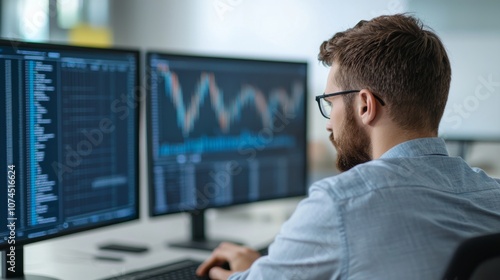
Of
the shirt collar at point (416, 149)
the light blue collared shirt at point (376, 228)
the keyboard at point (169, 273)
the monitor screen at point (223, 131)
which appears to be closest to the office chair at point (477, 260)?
the light blue collared shirt at point (376, 228)

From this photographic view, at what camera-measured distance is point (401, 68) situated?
1.16 m

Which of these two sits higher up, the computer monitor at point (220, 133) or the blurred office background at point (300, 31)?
the blurred office background at point (300, 31)

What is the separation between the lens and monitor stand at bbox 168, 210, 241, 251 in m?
1.91

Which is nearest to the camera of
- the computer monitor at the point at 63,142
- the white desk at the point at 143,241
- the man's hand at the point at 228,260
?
the computer monitor at the point at 63,142

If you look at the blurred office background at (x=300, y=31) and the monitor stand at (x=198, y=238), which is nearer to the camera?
the monitor stand at (x=198, y=238)

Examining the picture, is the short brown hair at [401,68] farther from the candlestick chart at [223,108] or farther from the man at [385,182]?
the candlestick chart at [223,108]

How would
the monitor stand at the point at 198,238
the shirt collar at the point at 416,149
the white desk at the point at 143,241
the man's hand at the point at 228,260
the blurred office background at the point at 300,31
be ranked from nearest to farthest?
the shirt collar at the point at 416,149, the man's hand at the point at 228,260, the white desk at the point at 143,241, the monitor stand at the point at 198,238, the blurred office background at the point at 300,31

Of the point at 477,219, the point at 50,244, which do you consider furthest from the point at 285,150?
the point at 477,219

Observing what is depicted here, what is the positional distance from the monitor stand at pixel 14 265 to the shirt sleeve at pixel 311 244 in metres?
0.60

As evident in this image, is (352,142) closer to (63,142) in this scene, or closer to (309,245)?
(309,245)

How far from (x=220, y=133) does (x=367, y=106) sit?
781 mm

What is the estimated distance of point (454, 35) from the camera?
2049mm

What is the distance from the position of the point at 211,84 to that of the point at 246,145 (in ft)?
0.74

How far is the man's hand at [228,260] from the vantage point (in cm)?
147
